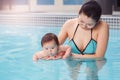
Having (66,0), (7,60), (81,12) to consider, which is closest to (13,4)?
(66,0)

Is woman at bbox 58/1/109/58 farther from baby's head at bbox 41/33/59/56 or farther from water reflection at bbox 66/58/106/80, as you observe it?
baby's head at bbox 41/33/59/56

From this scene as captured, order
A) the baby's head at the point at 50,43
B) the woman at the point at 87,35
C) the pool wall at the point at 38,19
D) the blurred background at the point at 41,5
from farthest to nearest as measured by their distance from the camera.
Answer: the blurred background at the point at 41,5, the pool wall at the point at 38,19, the woman at the point at 87,35, the baby's head at the point at 50,43

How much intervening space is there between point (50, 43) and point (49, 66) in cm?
88

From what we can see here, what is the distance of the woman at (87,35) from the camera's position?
3224 mm

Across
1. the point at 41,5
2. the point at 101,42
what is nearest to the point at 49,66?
the point at 101,42

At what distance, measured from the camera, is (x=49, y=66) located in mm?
3904

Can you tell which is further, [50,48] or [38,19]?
[38,19]

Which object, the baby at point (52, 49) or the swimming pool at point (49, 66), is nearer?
the baby at point (52, 49)

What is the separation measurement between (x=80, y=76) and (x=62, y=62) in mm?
371

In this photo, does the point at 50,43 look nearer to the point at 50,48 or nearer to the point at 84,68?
the point at 50,48

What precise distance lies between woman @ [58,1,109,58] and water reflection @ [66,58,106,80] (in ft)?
0.45

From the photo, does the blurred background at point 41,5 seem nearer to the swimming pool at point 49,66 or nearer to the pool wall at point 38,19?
the pool wall at point 38,19

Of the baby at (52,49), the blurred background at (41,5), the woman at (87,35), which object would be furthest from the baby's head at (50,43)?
the blurred background at (41,5)

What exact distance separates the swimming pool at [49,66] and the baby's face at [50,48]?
1.11 feet
